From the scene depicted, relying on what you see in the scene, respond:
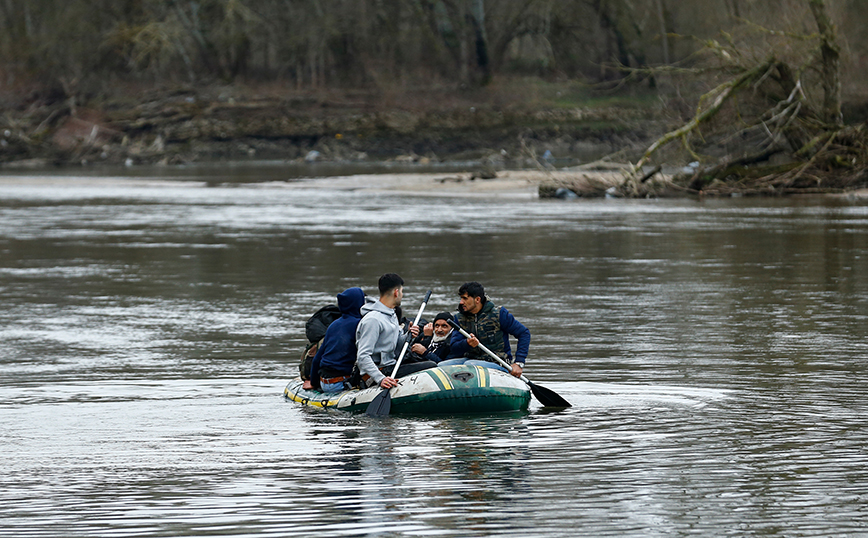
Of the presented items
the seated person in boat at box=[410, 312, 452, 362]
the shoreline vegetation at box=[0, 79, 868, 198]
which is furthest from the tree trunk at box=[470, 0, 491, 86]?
the seated person in boat at box=[410, 312, 452, 362]

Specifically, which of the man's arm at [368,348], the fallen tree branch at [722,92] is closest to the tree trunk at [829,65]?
the fallen tree branch at [722,92]

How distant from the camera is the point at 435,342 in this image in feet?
36.0


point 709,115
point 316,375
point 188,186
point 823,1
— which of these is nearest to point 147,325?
point 316,375

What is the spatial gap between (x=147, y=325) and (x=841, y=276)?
10781 millimetres

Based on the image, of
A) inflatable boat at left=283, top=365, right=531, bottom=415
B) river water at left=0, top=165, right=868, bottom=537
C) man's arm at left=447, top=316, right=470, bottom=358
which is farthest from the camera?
man's arm at left=447, top=316, right=470, bottom=358

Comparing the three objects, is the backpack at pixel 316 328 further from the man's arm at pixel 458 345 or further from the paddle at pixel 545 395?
the paddle at pixel 545 395

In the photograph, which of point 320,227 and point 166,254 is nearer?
point 166,254

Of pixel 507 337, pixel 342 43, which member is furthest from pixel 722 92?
pixel 342 43

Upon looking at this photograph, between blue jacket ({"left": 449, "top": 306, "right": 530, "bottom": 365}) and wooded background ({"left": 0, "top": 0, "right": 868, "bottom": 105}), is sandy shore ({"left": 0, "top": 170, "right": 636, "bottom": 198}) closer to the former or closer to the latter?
wooded background ({"left": 0, "top": 0, "right": 868, "bottom": 105})

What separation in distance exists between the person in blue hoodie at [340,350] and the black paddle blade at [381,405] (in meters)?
0.66

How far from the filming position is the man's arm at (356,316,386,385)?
1015 centimetres

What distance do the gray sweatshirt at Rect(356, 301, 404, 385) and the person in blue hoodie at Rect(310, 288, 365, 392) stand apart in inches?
3.9

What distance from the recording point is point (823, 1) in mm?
35938

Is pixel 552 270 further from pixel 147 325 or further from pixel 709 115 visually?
pixel 709 115
